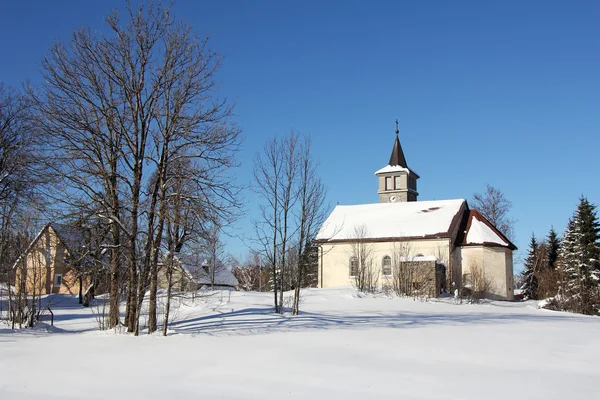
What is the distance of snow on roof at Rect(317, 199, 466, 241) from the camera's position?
4409 centimetres

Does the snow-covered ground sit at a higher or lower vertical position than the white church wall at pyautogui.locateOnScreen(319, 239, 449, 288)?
lower

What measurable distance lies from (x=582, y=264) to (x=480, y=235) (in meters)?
7.44

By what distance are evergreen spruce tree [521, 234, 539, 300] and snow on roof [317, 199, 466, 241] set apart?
1326cm

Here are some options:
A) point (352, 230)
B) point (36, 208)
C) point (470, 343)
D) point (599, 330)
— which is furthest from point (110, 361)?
point (352, 230)

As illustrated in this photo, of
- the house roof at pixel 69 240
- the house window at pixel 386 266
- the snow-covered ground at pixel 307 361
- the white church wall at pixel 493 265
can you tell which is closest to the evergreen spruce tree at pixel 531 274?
the white church wall at pixel 493 265

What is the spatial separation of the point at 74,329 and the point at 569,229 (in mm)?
40626

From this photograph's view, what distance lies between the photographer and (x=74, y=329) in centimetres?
1880

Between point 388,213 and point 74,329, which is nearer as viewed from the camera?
point 74,329

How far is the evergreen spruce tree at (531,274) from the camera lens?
53.3m

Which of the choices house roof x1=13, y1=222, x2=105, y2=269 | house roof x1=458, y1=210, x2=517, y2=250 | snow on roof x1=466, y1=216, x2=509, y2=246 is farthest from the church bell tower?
house roof x1=13, y1=222, x2=105, y2=269

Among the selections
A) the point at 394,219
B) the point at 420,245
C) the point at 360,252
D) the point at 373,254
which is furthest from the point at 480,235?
the point at 360,252

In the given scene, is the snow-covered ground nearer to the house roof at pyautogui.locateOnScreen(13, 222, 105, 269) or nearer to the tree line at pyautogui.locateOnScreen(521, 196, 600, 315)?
the house roof at pyautogui.locateOnScreen(13, 222, 105, 269)

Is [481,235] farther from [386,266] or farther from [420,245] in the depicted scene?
[386,266]

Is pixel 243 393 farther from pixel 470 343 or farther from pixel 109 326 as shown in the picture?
pixel 109 326
